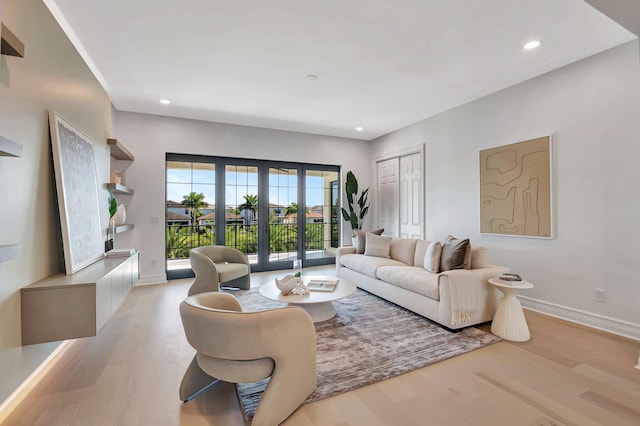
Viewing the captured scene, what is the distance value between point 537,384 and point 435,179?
3443mm

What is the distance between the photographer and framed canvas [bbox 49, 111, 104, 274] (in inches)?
86.9

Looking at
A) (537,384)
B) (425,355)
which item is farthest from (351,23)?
(537,384)

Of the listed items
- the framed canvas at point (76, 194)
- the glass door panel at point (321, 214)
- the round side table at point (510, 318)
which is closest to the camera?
the framed canvas at point (76, 194)

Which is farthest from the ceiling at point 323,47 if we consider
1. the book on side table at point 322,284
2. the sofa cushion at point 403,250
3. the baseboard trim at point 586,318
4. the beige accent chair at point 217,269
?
the baseboard trim at point 586,318

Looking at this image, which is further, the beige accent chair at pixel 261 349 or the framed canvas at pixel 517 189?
the framed canvas at pixel 517 189

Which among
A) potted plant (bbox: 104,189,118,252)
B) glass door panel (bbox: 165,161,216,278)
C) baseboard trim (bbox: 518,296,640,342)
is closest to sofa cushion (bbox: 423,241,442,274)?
baseboard trim (bbox: 518,296,640,342)

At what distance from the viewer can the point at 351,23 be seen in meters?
2.49

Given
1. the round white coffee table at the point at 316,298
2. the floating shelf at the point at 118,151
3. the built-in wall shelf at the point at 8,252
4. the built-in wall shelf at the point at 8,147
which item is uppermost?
the floating shelf at the point at 118,151

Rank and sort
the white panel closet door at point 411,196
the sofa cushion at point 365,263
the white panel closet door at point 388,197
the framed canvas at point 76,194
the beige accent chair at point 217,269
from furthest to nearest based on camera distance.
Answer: the white panel closet door at point 388,197 → the white panel closet door at point 411,196 → the sofa cushion at point 365,263 → the beige accent chair at point 217,269 → the framed canvas at point 76,194

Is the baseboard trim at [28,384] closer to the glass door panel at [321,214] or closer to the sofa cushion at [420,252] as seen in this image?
the sofa cushion at [420,252]

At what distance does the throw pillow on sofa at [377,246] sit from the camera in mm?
4426

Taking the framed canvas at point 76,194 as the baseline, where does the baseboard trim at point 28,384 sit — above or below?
below

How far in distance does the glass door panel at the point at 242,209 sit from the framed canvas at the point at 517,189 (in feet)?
12.9

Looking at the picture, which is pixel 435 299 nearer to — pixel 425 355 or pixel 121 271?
pixel 425 355
